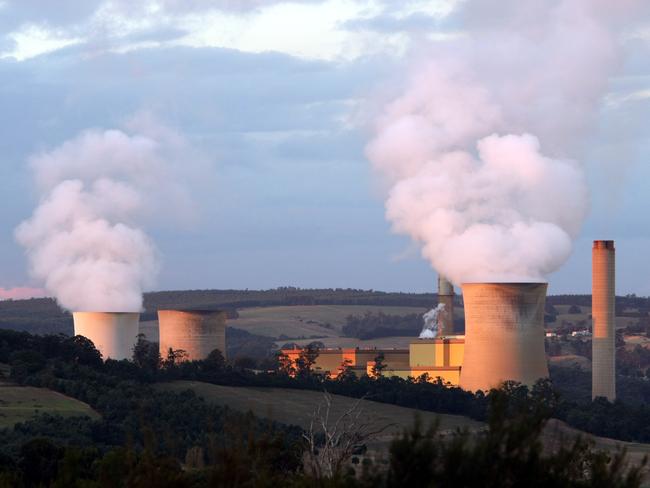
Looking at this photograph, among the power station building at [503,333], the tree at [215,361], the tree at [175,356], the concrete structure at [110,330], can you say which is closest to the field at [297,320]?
the tree at [175,356]

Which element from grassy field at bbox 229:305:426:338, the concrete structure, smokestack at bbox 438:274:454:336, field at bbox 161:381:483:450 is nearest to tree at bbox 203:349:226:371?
field at bbox 161:381:483:450

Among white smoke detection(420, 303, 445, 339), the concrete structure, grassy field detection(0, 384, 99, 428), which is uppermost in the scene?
white smoke detection(420, 303, 445, 339)

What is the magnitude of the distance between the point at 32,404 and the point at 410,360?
31.3 m

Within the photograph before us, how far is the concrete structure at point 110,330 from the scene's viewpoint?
84.4 metres

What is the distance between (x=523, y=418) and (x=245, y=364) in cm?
8573

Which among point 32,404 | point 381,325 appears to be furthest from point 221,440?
point 381,325

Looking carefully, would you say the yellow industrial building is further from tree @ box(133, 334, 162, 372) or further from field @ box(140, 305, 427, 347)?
field @ box(140, 305, 427, 347)

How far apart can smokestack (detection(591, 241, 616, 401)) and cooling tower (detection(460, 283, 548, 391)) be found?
35.1 ft

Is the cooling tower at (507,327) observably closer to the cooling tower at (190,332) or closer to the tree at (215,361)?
the tree at (215,361)

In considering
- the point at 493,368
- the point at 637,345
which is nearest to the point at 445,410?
the point at 493,368

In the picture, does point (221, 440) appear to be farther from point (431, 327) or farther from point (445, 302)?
point (431, 327)

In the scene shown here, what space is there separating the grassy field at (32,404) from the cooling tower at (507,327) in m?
19.0

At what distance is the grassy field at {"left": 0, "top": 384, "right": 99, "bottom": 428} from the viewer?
6612 cm

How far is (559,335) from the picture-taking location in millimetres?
153250
